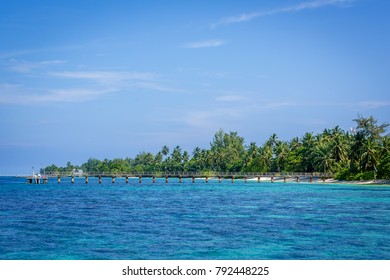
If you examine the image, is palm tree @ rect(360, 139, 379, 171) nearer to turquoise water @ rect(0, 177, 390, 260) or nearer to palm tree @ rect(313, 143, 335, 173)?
palm tree @ rect(313, 143, 335, 173)

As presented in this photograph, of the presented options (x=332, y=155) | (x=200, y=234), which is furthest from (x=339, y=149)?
(x=200, y=234)

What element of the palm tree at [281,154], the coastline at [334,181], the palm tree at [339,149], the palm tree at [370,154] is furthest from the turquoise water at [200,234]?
the palm tree at [281,154]

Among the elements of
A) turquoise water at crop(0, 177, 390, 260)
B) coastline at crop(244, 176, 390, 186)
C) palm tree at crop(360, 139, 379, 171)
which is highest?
palm tree at crop(360, 139, 379, 171)

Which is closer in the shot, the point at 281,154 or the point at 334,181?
the point at 334,181

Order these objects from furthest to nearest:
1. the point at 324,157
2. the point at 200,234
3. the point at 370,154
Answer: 1. the point at 324,157
2. the point at 370,154
3. the point at 200,234

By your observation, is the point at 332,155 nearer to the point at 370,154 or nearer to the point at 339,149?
the point at 339,149

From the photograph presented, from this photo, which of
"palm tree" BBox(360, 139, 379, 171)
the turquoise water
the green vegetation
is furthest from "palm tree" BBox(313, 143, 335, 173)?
the turquoise water

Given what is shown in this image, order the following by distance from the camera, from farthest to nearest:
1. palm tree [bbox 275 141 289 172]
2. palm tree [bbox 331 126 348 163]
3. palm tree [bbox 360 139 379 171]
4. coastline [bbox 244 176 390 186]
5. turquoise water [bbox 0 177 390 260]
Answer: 1. palm tree [bbox 275 141 289 172]
2. palm tree [bbox 331 126 348 163]
3. palm tree [bbox 360 139 379 171]
4. coastline [bbox 244 176 390 186]
5. turquoise water [bbox 0 177 390 260]

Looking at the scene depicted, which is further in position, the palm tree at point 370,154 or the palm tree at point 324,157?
the palm tree at point 324,157

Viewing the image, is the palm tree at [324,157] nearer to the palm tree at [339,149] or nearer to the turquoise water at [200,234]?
the palm tree at [339,149]

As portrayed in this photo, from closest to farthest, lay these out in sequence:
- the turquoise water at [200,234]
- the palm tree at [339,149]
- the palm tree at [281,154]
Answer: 1. the turquoise water at [200,234]
2. the palm tree at [339,149]
3. the palm tree at [281,154]

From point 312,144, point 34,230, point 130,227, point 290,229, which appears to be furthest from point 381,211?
point 312,144
